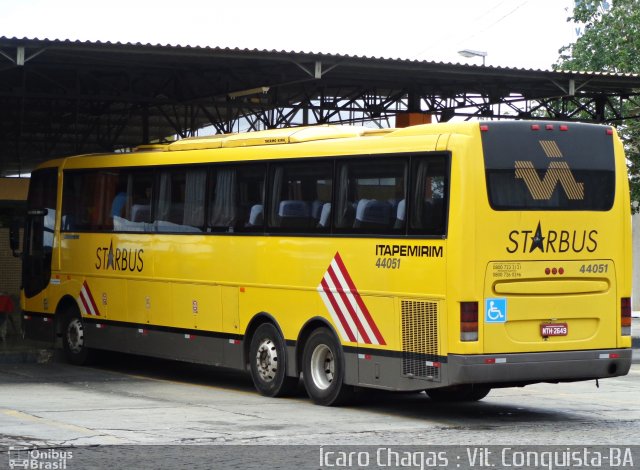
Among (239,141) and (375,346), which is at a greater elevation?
(239,141)

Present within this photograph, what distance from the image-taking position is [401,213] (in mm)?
14117

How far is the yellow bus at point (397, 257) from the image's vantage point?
13469mm

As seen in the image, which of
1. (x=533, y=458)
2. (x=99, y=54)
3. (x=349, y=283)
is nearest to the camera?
(x=533, y=458)

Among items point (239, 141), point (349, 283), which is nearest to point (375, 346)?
point (349, 283)

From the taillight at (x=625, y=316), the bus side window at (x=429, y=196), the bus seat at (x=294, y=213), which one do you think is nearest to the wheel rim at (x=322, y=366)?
the bus seat at (x=294, y=213)

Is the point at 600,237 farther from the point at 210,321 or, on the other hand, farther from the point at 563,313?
the point at 210,321

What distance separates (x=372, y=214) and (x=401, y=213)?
52cm

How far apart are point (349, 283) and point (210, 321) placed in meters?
3.08

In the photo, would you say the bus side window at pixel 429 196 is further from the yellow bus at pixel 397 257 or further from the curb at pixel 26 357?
the curb at pixel 26 357

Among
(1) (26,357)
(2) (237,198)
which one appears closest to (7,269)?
(1) (26,357)

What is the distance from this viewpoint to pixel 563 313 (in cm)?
1380

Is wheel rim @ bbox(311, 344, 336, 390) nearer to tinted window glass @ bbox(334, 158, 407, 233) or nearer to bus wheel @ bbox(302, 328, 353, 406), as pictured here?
bus wheel @ bbox(302, 328, 353, 406)

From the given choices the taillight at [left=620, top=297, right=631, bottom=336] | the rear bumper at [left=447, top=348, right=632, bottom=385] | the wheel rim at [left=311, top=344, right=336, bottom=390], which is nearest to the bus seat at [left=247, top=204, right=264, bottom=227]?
the wheel rim at [left=311, top=344, right=336, bottom=390]

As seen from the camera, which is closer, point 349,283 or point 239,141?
point 349,283
